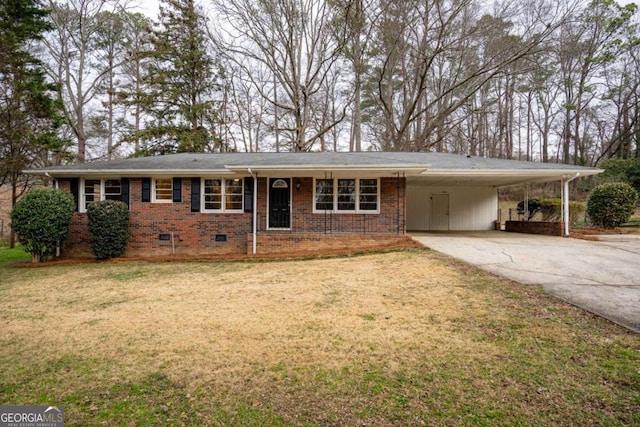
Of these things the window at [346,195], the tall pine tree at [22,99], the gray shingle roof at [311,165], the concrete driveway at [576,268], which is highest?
the tall pine tree at [22,99]

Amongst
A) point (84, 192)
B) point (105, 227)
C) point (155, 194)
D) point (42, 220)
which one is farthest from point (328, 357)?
point (84, 192)

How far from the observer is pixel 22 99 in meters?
12.7

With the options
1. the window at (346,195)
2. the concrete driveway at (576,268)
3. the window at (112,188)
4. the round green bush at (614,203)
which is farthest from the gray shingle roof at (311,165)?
the round green bush at (614,203)

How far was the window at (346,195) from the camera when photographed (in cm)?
1048

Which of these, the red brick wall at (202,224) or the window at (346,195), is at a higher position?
the window at (346,195)

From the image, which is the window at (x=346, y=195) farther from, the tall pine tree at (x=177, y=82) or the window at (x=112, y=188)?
the tall pine tree at (x=177, y=82)

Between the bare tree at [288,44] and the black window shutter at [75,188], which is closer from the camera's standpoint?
the black window shutter at [75,188]

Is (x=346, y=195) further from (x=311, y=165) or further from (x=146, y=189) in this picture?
(x=146, y=189)

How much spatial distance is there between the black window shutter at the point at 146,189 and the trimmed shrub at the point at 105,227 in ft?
2.89

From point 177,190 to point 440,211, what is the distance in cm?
1120

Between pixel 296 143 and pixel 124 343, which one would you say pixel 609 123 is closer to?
pixel 296 143

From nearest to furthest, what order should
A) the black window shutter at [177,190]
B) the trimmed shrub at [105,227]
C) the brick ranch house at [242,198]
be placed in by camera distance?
the trimmed shrub at [105,227] → the brick ranch house at [242,198] → the black window shutter at [177,190]

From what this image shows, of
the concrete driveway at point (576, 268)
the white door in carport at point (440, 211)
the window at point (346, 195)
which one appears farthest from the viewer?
the white door in carport at point (440, 211)

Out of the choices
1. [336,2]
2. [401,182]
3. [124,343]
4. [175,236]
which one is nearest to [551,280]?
[401,182]
